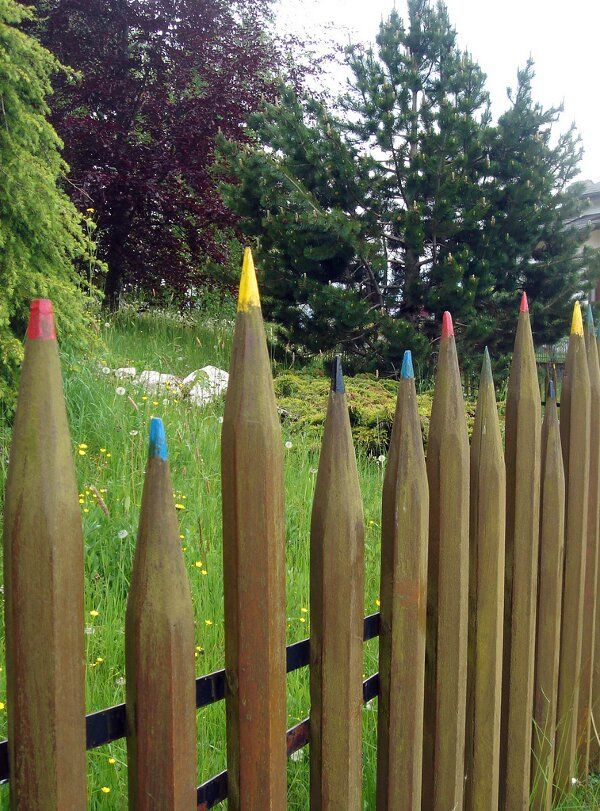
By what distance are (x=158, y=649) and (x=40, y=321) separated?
48 cm

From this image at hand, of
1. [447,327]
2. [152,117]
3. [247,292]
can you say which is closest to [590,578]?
[447,327]

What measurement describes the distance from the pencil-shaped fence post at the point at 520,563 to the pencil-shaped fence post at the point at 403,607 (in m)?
0.49

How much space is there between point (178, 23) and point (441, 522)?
10659 mm

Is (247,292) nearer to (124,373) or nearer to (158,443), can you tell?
(158,443)

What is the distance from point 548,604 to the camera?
6.64 ft

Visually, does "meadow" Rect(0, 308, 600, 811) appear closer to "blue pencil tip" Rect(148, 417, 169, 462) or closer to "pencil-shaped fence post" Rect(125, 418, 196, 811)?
"pencil-shaped fence post" Rect(125, 418, 196, 811)

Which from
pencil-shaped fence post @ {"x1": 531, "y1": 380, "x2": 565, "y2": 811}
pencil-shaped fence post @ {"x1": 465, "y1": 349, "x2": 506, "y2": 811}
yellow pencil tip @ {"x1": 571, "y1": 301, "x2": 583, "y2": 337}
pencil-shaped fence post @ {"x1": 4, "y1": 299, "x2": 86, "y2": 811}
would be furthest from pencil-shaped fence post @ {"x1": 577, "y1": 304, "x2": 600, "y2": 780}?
pencil-shaped fence post @ {"x1": 4, "y1": 299, "x2": 86, "y2": 811}

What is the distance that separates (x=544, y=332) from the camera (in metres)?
7.54

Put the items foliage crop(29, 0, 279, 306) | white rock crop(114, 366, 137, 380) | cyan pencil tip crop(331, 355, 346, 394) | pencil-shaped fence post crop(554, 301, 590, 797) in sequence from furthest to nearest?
foliage crop(29, 0, 279, 306) < white rock crop(114, 366, 137, 380) < pencil-shaped fence post crop(554, 301, 590, 797) < cyan pencil tip crop(331, 355, 346, 394)

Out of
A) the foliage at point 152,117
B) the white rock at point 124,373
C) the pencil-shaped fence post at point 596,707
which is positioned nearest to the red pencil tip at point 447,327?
the pencil-shaped fence post at point 596,707

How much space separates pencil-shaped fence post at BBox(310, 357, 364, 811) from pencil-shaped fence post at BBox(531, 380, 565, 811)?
2.88 feet

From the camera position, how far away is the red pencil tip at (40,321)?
877 millimetres

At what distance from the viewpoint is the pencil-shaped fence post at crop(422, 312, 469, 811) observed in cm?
155

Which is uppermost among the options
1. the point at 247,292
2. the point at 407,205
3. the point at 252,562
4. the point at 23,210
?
the point at 407,205
